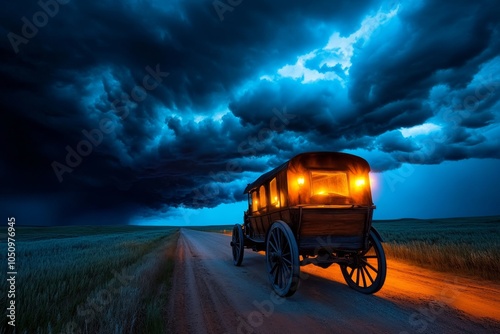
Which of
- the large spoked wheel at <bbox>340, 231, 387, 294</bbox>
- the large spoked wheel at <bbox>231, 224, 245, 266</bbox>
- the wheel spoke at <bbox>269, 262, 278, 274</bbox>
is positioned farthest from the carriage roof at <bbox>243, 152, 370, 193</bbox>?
the large spoked wheel at <bbox>231, 224, 245, 266</bbox>

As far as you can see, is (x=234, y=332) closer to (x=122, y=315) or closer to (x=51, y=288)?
(x=122, y=315)

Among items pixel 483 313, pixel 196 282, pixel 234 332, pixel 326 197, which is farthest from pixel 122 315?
pixel 483 313

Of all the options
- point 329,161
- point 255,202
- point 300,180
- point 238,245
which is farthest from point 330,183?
point 238,245

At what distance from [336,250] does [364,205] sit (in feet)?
4.01

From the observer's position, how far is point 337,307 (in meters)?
4.52

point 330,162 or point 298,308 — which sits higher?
point 330,162

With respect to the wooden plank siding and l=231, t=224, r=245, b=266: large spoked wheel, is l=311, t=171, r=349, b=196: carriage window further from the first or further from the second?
l=231, t=224, r=245, b=266: large spoked wheel

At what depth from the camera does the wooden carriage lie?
537 centimetres

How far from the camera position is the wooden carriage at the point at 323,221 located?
5.37 m

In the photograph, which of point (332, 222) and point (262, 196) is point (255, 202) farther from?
point (332, 222)

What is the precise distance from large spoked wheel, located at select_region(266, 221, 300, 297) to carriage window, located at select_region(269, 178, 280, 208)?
2.45 ft

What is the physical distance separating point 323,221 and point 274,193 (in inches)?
68.0

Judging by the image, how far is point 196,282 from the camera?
6.71 meters

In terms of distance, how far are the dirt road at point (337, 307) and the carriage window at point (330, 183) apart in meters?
2.24
